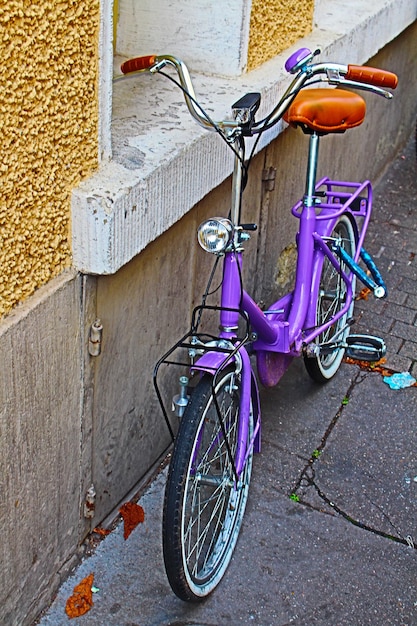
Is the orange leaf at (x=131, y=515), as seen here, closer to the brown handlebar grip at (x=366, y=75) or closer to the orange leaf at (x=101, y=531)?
the orange leaf at (x=101, y=531)

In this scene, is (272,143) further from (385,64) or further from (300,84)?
(385,64)

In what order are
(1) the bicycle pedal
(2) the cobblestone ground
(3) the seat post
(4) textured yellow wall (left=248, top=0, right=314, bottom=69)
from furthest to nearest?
1. (2) the cobblestone ground
2. (1) the bicycle pedal
3. (4) textured yellow wall (left=248, top=0, right=314, bottom=69)
4. (3) the seat post

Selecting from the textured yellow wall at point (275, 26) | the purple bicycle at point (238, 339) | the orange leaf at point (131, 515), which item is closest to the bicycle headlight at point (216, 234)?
the purple bicycle at point (238, 339)

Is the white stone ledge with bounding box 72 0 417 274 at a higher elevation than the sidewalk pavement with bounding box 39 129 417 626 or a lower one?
higher

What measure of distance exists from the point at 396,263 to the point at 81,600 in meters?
3.33

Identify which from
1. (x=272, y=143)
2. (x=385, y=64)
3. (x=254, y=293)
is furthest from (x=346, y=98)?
(x=385, y=64)

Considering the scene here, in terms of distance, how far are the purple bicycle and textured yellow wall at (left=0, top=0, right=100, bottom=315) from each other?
1.06 feet

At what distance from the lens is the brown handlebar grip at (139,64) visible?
102 inches

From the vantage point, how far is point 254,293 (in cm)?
414

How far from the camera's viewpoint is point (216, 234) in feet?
8.09

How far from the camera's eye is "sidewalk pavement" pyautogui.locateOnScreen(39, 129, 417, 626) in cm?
279

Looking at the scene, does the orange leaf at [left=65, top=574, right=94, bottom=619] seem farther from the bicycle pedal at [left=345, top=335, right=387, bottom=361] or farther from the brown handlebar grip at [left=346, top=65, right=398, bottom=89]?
the brown handlebar grip at [left=346, top=65, right=398, bottom=89]

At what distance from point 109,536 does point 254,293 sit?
1533mm

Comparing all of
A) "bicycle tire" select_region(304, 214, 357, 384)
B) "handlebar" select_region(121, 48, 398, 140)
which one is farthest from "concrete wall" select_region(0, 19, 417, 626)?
"handlebar" select_region(121, 48, 398, 140)
